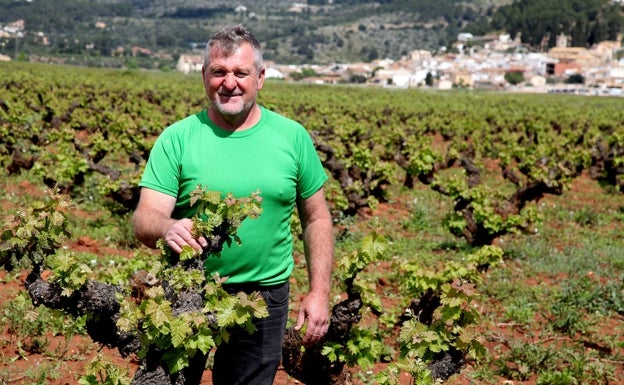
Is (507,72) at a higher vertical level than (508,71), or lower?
lower

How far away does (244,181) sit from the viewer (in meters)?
3.52

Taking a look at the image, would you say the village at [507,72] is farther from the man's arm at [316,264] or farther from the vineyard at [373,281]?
the man's arm at [316,264]

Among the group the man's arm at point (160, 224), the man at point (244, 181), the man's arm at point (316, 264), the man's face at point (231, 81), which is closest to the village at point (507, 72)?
the man's arm at point (316, 264)

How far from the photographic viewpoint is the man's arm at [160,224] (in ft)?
10.6

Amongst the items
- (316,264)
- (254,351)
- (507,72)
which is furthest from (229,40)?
(507,72)

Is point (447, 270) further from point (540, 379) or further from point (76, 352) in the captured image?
point (76, 352)

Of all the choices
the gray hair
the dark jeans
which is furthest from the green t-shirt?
the gray hair

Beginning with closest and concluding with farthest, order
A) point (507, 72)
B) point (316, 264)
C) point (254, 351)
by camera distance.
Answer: point (254, 351) < point (316, 264) < point (507, 72)

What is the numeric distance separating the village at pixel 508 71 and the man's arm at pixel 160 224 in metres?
122

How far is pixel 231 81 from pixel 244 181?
0.50m

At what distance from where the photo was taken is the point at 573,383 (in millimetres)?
6562

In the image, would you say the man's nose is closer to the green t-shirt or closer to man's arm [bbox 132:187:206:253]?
the green t-shirt

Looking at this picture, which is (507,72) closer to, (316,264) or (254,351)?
(316,264)

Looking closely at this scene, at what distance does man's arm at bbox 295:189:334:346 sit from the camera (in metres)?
3.83
